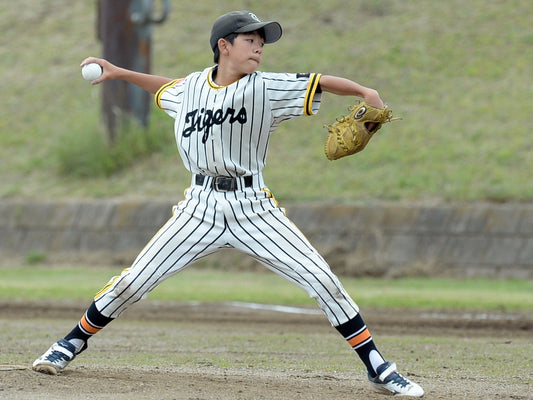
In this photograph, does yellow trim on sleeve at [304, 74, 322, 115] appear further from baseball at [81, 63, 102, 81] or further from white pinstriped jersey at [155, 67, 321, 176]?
baseball at [81, 63, 102, 81]

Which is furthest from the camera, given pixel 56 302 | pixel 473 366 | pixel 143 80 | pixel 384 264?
pixel 384 264

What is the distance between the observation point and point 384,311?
11.5 metres

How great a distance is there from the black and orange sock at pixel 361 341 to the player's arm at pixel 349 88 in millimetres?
1288

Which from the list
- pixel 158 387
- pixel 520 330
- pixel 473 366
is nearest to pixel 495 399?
pixel 473 366

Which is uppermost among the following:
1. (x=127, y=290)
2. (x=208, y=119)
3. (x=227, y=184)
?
(x=208, y=119)

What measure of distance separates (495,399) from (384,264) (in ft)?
34.1

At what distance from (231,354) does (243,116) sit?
2.79 metres

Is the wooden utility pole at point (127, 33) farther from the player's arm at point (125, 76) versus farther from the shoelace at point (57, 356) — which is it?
the shoelace at point (57, 356)

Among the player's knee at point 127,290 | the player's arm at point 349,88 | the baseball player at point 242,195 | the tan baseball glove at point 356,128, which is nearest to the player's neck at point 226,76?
the baseball player at point 242,195

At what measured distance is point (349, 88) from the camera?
524 centimetres

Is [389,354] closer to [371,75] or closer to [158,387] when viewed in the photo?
[158,387]

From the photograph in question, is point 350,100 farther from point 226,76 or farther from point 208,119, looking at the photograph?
point 208,119

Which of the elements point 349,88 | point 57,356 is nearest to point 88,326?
point 57,356

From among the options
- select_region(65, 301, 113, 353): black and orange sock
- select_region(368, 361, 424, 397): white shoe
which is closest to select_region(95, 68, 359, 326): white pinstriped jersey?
select_region(65, 301, 113, 353): black and orange sock
